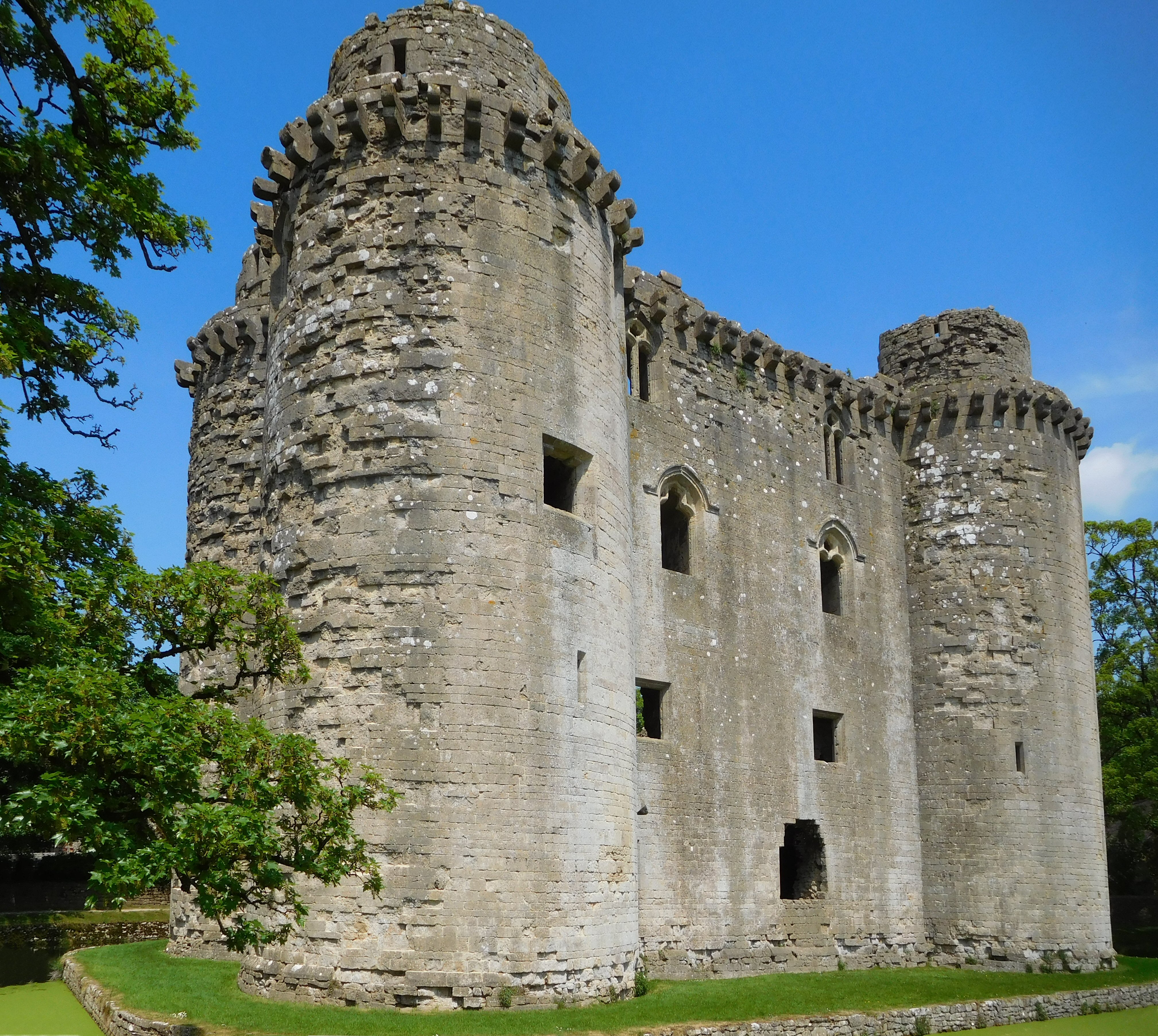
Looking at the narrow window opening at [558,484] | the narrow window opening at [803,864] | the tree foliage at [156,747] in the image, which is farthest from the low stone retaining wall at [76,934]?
the narrow window opening at [558,484]

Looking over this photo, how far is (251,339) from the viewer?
19.7 meters

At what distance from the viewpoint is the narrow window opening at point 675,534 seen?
723 inches

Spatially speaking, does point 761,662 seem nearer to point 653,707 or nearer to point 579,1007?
point 653,707

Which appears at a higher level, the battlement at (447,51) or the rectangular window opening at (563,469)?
the battlement at (447,51)

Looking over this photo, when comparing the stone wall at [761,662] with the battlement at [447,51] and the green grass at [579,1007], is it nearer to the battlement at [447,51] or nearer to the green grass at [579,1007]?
the green grass at [579,1007]

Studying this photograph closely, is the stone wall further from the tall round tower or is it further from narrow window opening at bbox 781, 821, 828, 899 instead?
the tall round tower

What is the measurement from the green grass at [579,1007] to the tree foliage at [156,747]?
1.32 m

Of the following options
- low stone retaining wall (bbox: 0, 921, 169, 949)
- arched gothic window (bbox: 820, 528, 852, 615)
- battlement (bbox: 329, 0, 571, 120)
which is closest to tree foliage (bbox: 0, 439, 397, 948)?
battlement (bbox: 329, 0, 571, 120)

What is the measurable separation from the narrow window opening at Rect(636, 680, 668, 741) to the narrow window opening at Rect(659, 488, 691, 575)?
6.11 feet

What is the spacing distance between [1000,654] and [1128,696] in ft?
45.0

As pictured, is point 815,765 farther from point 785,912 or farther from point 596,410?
point 596,410

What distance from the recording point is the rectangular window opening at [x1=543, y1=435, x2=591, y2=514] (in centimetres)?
1403

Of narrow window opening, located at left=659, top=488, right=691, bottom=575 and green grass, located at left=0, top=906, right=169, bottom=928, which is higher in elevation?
narrow window opening, located at left=659, top=488, right=691, bottom=575

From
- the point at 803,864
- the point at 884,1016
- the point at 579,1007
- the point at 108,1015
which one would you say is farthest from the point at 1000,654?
the point at 108,1015
